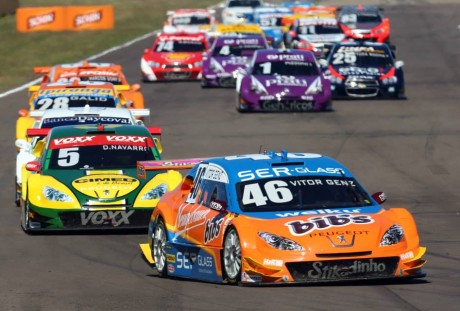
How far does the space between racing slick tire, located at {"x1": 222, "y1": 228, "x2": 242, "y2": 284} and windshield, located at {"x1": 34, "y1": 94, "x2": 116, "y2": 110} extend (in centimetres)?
1212

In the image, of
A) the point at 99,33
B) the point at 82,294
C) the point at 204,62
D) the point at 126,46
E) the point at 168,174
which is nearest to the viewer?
the point at 82,294

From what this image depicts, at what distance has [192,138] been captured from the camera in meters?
27.2

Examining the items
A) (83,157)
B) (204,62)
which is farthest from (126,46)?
(83,157)

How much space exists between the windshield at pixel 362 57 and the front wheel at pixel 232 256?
21.2 meters

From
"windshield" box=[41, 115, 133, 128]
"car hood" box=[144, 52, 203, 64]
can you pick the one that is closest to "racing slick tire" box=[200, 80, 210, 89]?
"car hood" box=[144, 52, 203, 64]

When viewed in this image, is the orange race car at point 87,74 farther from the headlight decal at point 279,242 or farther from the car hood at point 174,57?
the headlight decal at point 279,242

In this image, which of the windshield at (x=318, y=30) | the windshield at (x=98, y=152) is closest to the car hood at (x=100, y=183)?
the windshield at (x=98, y=152)

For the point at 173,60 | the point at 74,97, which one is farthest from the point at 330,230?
the point at 173,60

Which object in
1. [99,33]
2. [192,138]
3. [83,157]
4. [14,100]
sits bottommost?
[99,33]

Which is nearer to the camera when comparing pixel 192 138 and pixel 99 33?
pixel 192 138

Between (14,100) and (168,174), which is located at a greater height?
(168,174)

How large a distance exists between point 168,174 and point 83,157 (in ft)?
4.34

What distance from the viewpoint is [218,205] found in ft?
42.4

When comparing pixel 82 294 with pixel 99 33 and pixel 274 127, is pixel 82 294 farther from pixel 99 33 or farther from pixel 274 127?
pixel 99 33
